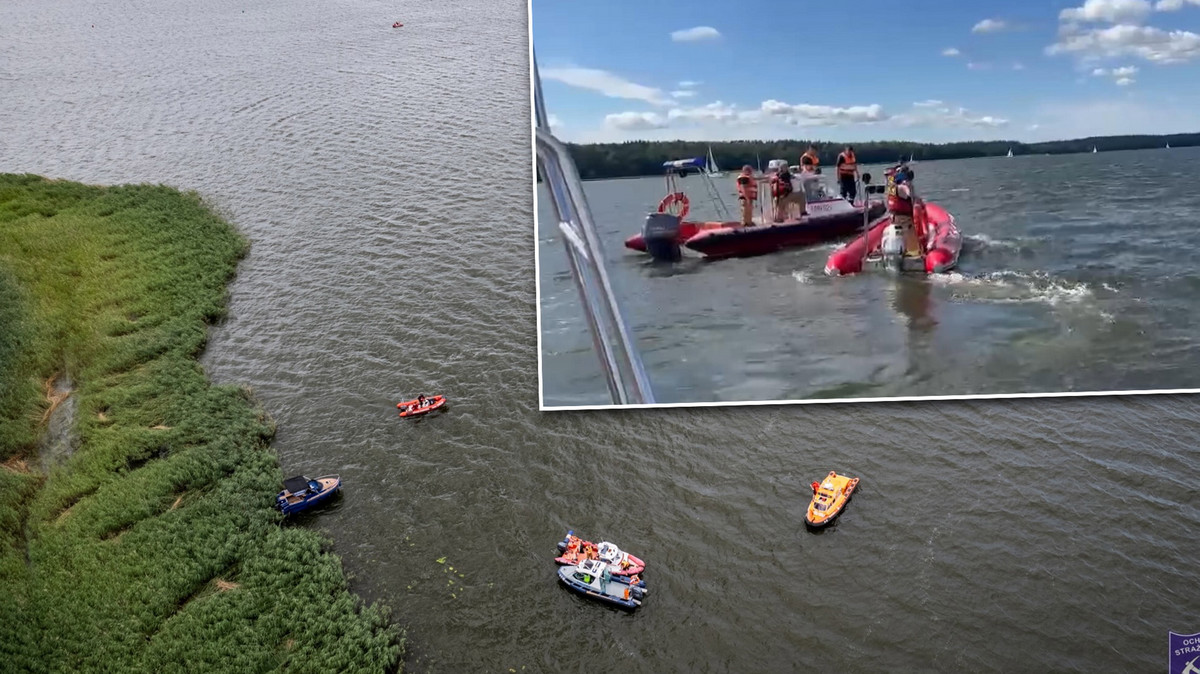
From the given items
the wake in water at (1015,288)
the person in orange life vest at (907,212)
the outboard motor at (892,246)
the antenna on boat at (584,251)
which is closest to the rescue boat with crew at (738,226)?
the person in orange life vest at (907,212)

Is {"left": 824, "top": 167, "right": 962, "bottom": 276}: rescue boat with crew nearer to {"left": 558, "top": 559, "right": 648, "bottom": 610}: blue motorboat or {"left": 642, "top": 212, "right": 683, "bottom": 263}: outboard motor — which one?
{"left": 642, "top": 212, "right": 683, "bottom": 263}: outboard motor

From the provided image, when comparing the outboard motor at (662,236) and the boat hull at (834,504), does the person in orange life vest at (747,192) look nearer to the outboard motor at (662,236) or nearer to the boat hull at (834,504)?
the outboard motor at (662,236)

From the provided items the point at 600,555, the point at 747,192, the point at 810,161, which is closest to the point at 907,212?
the point at 810,161

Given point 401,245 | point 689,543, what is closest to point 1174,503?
point 689,543

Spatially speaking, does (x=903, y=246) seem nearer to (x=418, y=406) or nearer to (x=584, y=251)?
(x=584, y=251)

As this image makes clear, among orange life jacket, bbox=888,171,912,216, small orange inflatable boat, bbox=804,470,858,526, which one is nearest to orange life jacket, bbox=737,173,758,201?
orange life jacket, bbox=888,171,912,216

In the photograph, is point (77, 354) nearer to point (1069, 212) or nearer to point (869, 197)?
point (869, 197)
